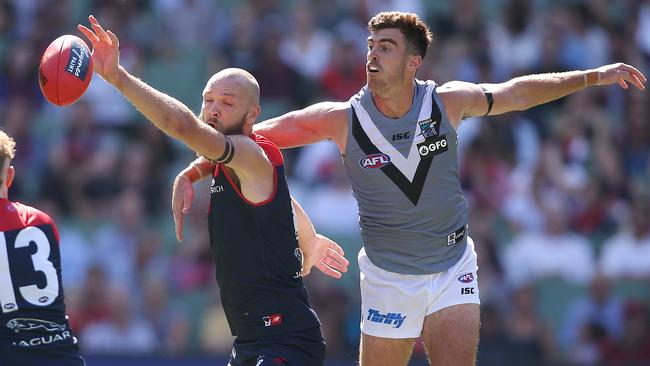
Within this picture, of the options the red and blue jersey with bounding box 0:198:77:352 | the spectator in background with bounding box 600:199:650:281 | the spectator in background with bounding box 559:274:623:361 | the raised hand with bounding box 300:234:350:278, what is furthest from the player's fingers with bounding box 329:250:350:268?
the spectator in background with bounding box 600:199:650:281

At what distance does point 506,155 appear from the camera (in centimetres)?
1361

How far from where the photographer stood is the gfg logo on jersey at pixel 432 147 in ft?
24.7

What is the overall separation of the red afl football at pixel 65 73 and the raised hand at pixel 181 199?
92 centimetres

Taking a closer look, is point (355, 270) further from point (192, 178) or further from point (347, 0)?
point (192, 178)

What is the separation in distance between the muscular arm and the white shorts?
92 centimetres

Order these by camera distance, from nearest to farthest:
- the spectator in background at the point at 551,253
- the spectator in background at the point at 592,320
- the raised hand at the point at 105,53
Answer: the raised hand at the point at 105,53 < the spectator in background at the point at 592,320 < the spectator in background at the point at 551,253

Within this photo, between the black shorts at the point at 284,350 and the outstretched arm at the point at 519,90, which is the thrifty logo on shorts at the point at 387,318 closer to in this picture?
the black shorts at the point at 284,350

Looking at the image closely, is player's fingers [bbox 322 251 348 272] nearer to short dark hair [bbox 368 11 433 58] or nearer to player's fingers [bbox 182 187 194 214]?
player's fingers [bbox 182 187 194 214]

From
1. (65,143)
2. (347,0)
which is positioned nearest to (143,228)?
(65,143)

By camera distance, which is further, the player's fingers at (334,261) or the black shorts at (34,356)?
the player's fingers at (334,261)

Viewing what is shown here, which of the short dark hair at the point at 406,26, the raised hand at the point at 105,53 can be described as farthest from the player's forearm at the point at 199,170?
the short dark hair at the point at 406,26

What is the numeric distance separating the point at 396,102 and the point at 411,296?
1.27m

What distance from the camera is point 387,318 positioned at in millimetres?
7594

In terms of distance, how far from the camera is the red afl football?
20.6 feet
